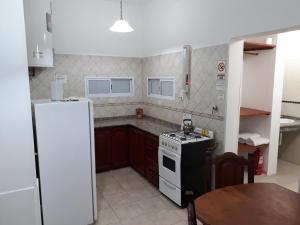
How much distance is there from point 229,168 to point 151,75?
8.92 feet

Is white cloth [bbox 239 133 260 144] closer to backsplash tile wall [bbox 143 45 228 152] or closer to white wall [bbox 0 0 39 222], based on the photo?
backsplash tile wall [bbox 143 45 228 152]

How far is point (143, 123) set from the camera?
410 centimetres

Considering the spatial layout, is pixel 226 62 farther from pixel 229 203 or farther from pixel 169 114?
pixel 229 203

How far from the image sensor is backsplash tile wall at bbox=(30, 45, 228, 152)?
304 cm

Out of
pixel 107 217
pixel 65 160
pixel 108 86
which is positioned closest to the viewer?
pixel 65 160

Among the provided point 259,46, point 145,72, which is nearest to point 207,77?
point 259,46

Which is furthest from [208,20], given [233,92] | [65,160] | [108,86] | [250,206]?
[65,160]

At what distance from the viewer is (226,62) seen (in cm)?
279

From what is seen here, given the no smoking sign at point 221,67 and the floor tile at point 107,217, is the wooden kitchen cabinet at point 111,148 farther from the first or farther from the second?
the no smoking sign at point 221,67


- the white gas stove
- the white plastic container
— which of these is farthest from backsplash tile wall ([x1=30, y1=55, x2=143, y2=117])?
the white gas stove

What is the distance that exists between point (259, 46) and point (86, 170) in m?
2.92

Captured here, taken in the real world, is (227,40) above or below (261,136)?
above

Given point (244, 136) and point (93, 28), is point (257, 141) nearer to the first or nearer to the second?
point (244, 136)

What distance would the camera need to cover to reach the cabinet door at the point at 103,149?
12.7ft
